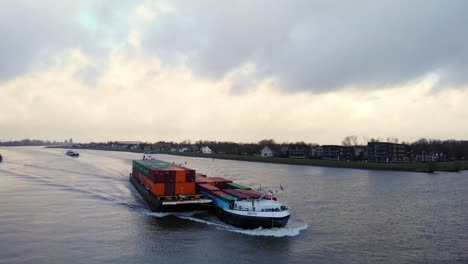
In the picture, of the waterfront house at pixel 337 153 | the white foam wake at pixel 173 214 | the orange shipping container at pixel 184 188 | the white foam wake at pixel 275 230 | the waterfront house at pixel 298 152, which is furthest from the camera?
the waterfront house at pixel 298 152

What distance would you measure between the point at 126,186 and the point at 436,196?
1579 inches

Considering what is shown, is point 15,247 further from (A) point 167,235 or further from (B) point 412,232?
(B) point 412,232

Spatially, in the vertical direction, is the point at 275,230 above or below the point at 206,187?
below

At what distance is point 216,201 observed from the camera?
31594 millimetres

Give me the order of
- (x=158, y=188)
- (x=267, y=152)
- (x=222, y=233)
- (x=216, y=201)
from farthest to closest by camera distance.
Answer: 1. (x=267, y=152)
2. (x=158, y=188)
3. (x=216, y=201)
4. (x=222, y=233)

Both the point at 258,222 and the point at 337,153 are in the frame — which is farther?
the point at 337,153

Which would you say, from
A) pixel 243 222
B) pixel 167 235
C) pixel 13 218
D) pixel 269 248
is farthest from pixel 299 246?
pixel 13 218

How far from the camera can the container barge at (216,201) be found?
2591 cm

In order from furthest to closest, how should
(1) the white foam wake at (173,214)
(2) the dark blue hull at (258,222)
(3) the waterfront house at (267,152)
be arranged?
(3) the waterfront house at (267,152), (1) the white foam wake at (173,214), (2) the dark blue hull at (258,222)

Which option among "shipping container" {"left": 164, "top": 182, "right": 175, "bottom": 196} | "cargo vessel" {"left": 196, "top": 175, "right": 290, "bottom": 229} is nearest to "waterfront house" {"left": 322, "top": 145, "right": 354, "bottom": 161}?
"shipping container" {"left": 164, "top": 182, "right": 175, "bottom": 196}

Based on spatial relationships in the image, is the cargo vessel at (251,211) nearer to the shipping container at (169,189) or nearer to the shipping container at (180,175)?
the shipping container at (180,175)

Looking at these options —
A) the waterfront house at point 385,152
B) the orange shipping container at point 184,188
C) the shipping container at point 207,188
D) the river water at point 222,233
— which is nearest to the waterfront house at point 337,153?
the waterfront house at point 385,152

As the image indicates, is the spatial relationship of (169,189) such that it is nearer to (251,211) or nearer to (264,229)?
(251,211)

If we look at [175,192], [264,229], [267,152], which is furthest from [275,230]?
[267,152]
